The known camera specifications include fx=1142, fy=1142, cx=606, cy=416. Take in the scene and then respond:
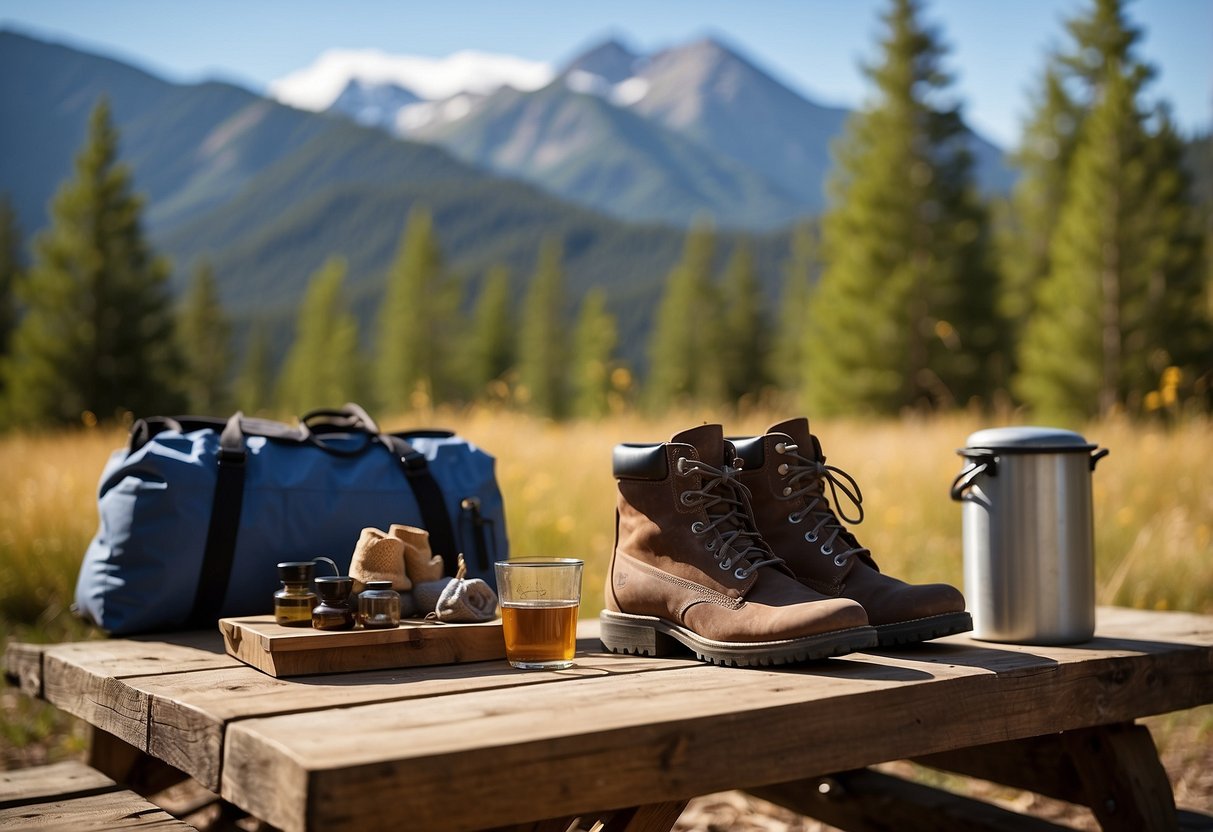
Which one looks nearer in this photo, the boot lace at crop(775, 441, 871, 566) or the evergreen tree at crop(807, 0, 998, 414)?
the boot lace at crop(775, 441, 871, 566)

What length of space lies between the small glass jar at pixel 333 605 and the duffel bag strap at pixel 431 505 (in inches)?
21.4

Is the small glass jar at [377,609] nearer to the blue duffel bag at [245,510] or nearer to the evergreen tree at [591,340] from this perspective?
the blue duffel bag at [245,510]

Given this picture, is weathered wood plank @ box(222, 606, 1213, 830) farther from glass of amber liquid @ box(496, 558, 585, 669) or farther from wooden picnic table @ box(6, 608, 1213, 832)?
glass of amber liquid @ box(496, 558, 585, 669)

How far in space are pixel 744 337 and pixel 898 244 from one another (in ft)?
53.1

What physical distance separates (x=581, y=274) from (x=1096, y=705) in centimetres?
12598

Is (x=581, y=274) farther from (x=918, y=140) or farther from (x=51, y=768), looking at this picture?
(x=51, y=768)

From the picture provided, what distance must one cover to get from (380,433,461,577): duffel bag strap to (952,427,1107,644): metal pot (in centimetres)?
96

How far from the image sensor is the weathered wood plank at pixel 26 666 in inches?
77.3

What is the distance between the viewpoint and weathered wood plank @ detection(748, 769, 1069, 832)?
2178 millimetres

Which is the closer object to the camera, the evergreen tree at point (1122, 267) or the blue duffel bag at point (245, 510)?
the blue duffel bag at point (245, 510)

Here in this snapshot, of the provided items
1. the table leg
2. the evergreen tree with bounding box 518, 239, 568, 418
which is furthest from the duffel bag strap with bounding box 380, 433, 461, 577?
the evergreen tree with bounding box 518, 239, 568, 418

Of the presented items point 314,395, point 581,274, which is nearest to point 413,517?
point 314,395

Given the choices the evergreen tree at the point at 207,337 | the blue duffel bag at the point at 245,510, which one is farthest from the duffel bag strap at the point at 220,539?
the evergreen tree at the point at 207,337

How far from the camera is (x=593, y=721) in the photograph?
1218mm
